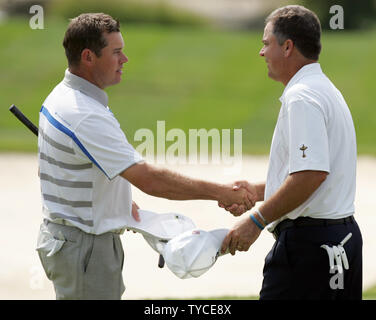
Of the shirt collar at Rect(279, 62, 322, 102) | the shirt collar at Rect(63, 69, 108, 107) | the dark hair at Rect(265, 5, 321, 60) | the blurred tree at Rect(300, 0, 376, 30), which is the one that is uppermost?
the blurred tree at Rect(300, 0, 376, 30)

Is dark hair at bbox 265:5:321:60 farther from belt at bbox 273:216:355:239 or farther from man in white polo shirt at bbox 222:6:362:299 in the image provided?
belt at bbox 273:216:355:239

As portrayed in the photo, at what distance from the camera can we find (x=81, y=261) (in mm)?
5449

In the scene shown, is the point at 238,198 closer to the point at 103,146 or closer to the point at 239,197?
the point at 239,197

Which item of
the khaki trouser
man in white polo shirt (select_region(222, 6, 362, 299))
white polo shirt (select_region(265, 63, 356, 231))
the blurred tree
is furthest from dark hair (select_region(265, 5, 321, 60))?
the blurred tree

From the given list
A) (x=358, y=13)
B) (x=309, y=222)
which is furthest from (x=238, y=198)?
(x=358, y=13)

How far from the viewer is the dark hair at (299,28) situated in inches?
212

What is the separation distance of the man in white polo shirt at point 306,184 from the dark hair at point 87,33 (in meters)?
1.01

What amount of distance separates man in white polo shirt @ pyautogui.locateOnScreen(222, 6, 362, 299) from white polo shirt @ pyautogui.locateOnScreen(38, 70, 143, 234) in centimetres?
78

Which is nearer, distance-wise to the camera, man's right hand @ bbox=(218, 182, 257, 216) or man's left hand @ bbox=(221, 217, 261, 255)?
man's left hand @ bbox=(221, 217, 261, 255)

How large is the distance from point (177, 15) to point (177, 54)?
7.06m

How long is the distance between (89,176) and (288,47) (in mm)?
1437

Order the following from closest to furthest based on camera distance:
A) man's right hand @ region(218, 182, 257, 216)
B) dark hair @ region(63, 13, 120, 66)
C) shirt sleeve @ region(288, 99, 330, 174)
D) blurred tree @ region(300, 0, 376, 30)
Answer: shirt sleeve @ region(288, 99, 330, 174) < dark hair @ region(63, 13, 120, 66) < man's right hand @ region(218, 182, 257, 216) < blurred tree @ region(300, 0, 376, 30)

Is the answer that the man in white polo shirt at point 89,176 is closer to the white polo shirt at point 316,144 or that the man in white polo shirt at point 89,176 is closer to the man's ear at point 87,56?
the man's ear at point 87,56

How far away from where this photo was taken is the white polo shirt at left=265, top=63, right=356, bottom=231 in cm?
512
